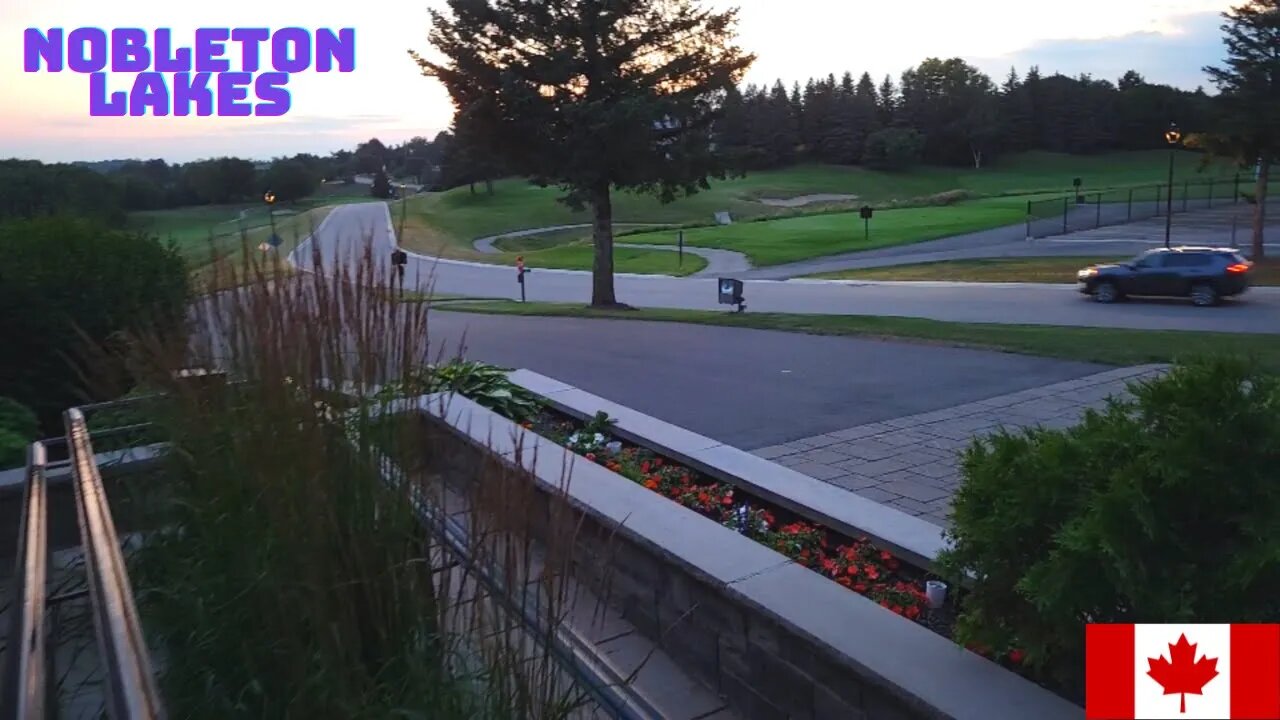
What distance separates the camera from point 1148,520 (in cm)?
288

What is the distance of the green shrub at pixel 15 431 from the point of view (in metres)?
6.20

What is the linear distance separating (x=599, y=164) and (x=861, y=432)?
15.1m

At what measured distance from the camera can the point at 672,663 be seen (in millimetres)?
4320

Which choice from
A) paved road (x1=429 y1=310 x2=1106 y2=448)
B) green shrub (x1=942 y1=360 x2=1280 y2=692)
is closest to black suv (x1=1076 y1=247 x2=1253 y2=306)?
paved road (x1=429 y1=310 x2=1106 y2=448)

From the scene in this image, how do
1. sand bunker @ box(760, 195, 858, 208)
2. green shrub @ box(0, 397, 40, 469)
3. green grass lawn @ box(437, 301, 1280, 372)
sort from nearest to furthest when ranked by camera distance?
green shrub @ box(0, 397, 40, 469) < green grass lawn @ box(437, 301, 1280, 372) < sand bunker @ box(760, 195, 858, 208)

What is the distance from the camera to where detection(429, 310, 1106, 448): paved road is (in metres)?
9.77

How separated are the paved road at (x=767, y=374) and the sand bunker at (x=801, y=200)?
230 feet

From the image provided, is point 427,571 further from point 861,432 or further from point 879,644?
point 861,432

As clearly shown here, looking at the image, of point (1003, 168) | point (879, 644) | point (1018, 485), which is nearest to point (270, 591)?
point (879, 644)

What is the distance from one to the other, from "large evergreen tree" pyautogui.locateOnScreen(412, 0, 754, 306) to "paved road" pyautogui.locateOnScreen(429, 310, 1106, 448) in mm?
6951

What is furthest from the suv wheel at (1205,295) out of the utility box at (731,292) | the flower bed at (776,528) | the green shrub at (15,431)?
the green shrub at (15,431)

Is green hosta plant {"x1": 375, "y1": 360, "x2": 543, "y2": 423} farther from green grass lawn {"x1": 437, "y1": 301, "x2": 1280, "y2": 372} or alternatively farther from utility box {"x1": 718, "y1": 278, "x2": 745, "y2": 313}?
utility box {"x1": 718, "y1": 278, "x2": 745, "y2": 313}

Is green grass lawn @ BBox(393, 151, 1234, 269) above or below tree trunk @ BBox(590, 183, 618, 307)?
above

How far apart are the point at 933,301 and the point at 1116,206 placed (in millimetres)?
42834
